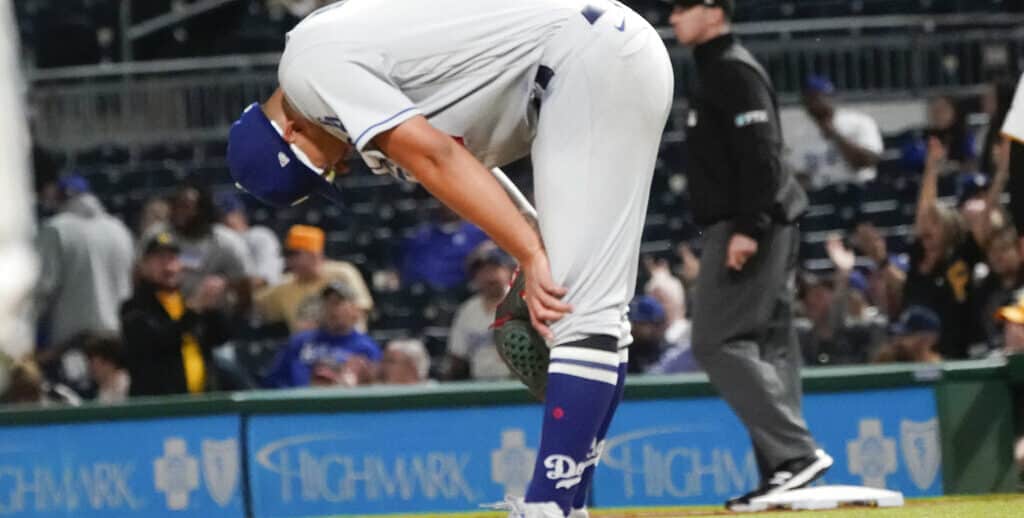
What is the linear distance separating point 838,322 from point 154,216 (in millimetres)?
4924

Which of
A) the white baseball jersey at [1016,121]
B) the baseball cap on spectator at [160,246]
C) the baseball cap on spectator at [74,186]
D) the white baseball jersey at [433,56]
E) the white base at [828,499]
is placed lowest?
the white base at [828,499]

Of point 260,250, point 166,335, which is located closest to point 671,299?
point 166,335

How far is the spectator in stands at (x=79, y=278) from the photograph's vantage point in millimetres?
11117

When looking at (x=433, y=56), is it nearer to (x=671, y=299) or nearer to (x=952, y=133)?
(x=671, y=299)

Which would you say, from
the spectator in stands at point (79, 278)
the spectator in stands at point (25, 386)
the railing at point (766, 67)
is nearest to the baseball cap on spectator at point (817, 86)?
the railing at point (766, 67)

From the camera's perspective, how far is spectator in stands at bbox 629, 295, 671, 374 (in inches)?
383

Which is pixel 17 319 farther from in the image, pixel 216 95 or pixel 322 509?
pixel 216 95

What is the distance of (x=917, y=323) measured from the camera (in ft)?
30.2

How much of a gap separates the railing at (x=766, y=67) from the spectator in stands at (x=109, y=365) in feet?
13.3

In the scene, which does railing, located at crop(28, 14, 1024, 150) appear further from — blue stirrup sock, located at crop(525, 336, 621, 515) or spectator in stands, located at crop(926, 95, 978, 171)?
blue stirrup sock, located at crop(525, 336, 621, 515)

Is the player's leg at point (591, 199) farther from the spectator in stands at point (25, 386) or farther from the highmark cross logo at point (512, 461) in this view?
the spectator in stands at point (25, 386)

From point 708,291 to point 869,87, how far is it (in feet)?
23.2

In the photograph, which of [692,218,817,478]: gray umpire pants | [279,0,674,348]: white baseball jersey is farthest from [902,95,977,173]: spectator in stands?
[279,0,674,348]: white baseball jersey

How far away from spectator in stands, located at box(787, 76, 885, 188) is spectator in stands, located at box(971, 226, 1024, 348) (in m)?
2.62
